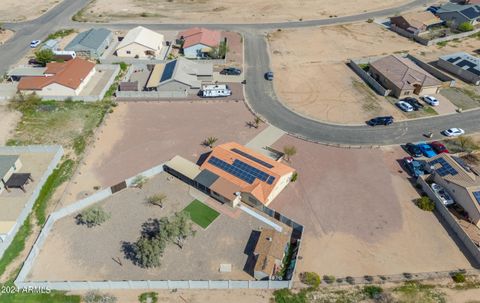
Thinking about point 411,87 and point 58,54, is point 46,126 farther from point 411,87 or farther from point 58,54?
point 411,87

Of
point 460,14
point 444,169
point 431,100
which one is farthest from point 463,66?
point 444,169

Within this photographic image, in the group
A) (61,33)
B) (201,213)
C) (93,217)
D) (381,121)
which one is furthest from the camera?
(61,33)

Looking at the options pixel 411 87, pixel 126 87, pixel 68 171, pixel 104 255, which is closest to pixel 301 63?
pixel 411 87

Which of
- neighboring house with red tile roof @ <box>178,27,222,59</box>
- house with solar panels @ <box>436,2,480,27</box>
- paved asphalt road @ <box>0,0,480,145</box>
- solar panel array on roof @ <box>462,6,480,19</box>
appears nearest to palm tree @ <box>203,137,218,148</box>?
paved asphalt road @ <box>0,0,480,145</box>

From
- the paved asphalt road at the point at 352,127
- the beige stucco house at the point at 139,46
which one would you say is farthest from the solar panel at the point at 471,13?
the beige stucco house at the point at 139,46

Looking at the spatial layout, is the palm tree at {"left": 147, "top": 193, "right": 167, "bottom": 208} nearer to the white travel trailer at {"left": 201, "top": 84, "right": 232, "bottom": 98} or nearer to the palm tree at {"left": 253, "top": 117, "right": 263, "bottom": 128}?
the palm tree at {"left": 253, "top": 117, "right": 263, "bottom": 128}

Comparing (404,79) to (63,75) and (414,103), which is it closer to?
(414,103)

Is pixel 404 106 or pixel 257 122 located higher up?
pixel 404 106
